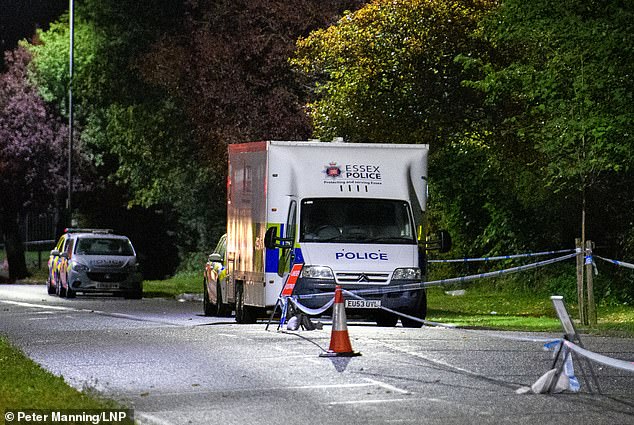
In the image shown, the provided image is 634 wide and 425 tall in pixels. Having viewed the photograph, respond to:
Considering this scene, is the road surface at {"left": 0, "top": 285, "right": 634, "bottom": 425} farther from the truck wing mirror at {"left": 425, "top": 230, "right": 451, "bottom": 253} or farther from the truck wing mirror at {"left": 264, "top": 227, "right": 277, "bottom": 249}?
the truck wing mirror at {"left": 425, "top": 230, "right": 451, "bottom": 253}

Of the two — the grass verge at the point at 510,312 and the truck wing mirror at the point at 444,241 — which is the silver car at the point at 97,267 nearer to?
the grass verge at the point at 510,312

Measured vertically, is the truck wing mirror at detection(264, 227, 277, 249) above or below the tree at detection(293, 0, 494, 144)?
below

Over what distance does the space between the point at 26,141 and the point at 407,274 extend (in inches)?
1502

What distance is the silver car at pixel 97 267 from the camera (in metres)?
40.9

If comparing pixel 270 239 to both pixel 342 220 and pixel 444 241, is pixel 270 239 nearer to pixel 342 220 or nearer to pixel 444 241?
pixel 342 220

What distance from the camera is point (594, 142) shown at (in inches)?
1152

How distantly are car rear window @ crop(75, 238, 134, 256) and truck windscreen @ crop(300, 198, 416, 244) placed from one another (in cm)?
1645

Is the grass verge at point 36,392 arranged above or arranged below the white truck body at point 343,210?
below

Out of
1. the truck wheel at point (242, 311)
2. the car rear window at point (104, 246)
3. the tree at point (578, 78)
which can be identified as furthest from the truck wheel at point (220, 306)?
the car rear window at point (104, 246)

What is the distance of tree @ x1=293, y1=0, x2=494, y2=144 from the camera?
129ft

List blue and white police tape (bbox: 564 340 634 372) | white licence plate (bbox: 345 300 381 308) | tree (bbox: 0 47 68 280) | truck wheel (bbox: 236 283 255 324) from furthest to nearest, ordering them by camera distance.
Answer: tree (bbox: 0 47 68 280) < truck wheel (bbox: 236 283 255 324) < white licence plate (bbox: 345 300 381 308) < blue and white police tape (bbox: 564 340 634 372)

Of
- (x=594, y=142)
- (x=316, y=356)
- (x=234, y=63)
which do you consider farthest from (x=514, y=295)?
(x=316, y=356)

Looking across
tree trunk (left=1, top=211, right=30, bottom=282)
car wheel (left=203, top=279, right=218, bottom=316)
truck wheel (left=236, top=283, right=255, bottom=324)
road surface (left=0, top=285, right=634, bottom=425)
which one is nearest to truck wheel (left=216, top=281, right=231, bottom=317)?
car wheel (left=203, top=279, right=218, bottom=316)

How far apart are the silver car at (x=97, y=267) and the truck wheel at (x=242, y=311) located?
44.0 feet
